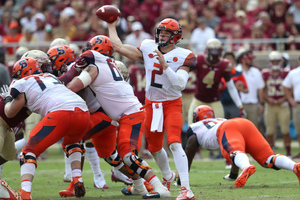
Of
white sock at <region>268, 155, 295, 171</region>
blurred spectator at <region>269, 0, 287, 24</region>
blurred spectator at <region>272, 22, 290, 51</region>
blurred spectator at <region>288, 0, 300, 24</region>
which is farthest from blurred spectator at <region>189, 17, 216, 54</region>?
white sock at <region>268, 155, 295, 171</region>

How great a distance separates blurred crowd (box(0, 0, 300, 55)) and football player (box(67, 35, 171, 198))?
23.6 feet

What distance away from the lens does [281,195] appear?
6.03 m

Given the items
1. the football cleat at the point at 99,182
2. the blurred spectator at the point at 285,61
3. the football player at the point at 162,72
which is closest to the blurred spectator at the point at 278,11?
the blurred spectator at the point at 285,61

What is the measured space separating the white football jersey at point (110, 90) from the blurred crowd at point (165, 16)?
283 inches

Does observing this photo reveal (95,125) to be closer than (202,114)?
Yes

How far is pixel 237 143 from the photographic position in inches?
272

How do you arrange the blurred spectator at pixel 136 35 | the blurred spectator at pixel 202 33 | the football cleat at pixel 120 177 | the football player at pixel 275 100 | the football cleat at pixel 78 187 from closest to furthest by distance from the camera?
the football cleat at pixel 78 187 → the football cleat at pixel 120 177 → the football player at pixel 275 100 → the blurred spectator at pixel 136 35 → the blurred spectator at pixel 202 33

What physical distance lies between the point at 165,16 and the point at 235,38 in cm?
211

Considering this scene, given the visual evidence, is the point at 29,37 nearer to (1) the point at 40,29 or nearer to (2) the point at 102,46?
(1) the point at 40,29

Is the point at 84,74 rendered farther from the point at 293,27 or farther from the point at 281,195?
the point at 293,27

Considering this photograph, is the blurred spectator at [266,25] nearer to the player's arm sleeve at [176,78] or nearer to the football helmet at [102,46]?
the football helmet at [102,46]

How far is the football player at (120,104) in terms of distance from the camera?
5.94 meters

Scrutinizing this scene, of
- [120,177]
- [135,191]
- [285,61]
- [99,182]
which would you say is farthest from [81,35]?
[135,191]

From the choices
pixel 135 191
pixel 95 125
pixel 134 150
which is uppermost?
pixel 95 125
